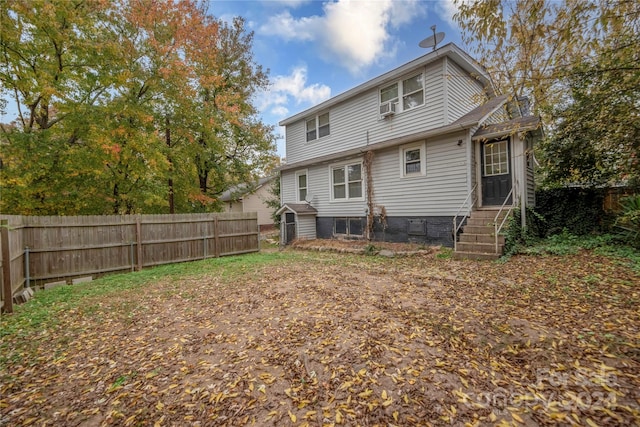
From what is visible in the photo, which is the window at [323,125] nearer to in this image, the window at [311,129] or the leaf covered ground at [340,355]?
the window at [311,129]

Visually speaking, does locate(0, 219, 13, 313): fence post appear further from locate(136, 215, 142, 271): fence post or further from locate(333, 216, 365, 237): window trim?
locate(333, 216, 365, 237): window trim

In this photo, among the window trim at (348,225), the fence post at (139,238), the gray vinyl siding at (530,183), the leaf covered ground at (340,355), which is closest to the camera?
the leaf covered ground at (340,355)

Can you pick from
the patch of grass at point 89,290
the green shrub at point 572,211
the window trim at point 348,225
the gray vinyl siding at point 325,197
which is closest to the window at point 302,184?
the gray vinyl siding at point 325,197

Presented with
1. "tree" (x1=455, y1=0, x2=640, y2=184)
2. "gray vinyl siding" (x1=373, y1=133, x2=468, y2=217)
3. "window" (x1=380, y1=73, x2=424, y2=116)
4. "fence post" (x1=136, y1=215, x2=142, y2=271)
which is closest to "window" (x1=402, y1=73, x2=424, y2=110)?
"window" (x1=380, y1=73, x2=424, y2=116)

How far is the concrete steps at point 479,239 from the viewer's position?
7.22m

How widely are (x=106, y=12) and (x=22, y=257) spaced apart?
8779mm

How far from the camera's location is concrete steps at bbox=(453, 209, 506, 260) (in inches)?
284

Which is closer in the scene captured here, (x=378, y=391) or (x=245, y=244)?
(x=378, y=391)

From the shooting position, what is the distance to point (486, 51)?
5441mm

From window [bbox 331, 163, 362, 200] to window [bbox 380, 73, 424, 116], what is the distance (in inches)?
110

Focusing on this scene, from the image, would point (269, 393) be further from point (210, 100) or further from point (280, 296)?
point (210, 100)

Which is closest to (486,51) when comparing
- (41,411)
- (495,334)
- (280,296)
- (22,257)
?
(495,334)

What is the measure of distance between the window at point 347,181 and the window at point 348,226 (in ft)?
3.31

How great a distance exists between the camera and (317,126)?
43.0 ft
